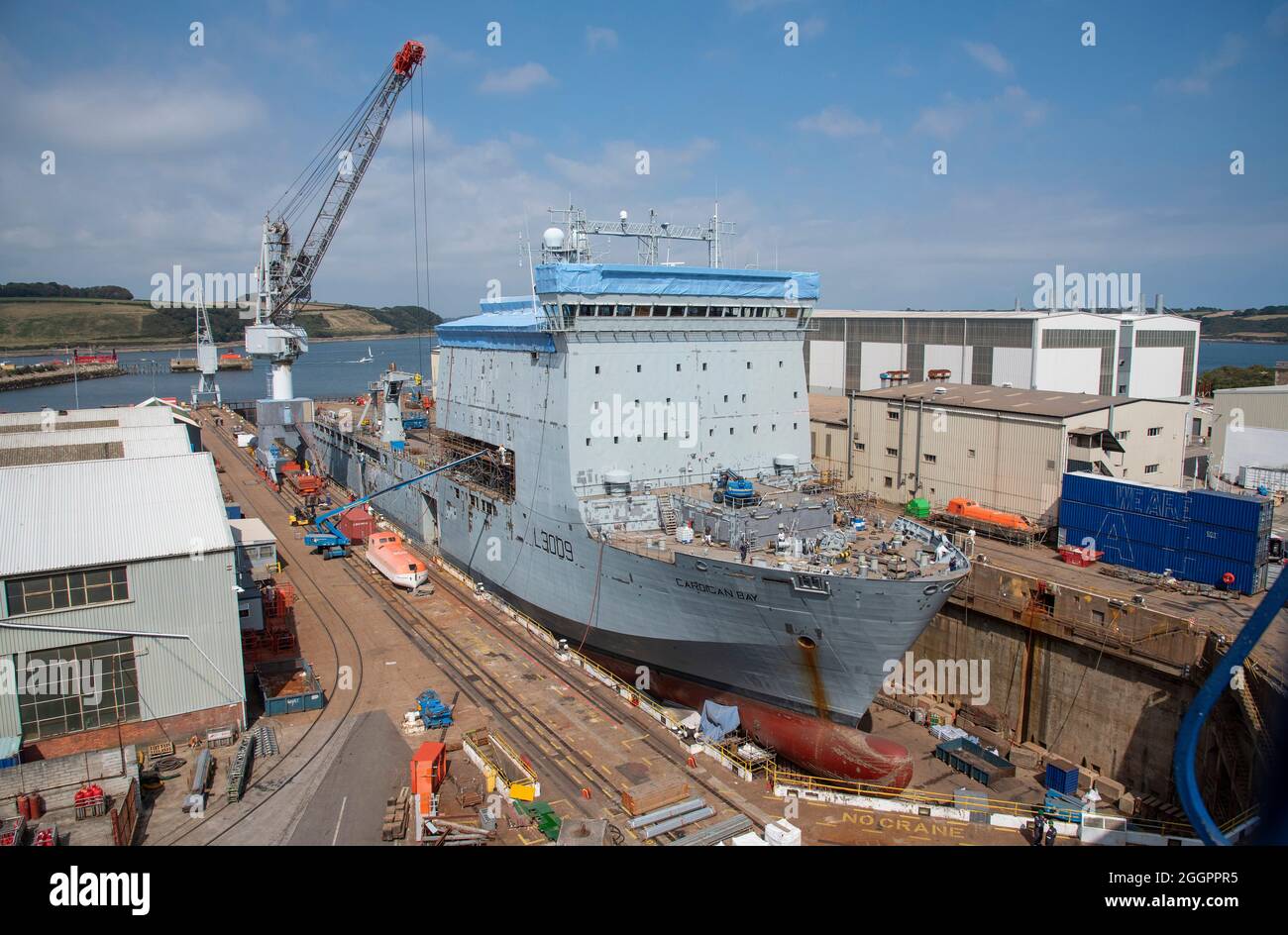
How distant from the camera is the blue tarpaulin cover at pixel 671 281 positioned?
20406 mm

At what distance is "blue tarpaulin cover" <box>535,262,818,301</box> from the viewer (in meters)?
20.4

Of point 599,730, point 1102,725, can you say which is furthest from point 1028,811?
point 599,730

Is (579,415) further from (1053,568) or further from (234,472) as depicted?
(234,472)

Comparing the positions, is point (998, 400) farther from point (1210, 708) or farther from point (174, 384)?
point (174, 384)

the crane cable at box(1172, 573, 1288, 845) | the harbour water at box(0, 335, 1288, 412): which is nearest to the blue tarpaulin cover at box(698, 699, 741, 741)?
the crane cable at box(1172, 573, 1288, 845)

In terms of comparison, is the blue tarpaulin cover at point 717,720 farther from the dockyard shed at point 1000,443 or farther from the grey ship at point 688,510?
the dockyard shed at point 1000,443

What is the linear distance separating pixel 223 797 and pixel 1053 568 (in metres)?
22.0

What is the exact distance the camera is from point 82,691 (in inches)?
581

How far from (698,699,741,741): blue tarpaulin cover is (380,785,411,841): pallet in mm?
6717

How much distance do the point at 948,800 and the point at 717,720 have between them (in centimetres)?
493

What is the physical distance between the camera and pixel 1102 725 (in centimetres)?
2016

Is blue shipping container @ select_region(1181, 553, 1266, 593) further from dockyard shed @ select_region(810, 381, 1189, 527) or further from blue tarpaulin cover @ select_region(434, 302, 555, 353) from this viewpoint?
blue tarpaulin cover @ select_region(434, 302, 555, 353)

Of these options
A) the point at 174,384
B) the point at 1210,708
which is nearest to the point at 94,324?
the point at 174,384
